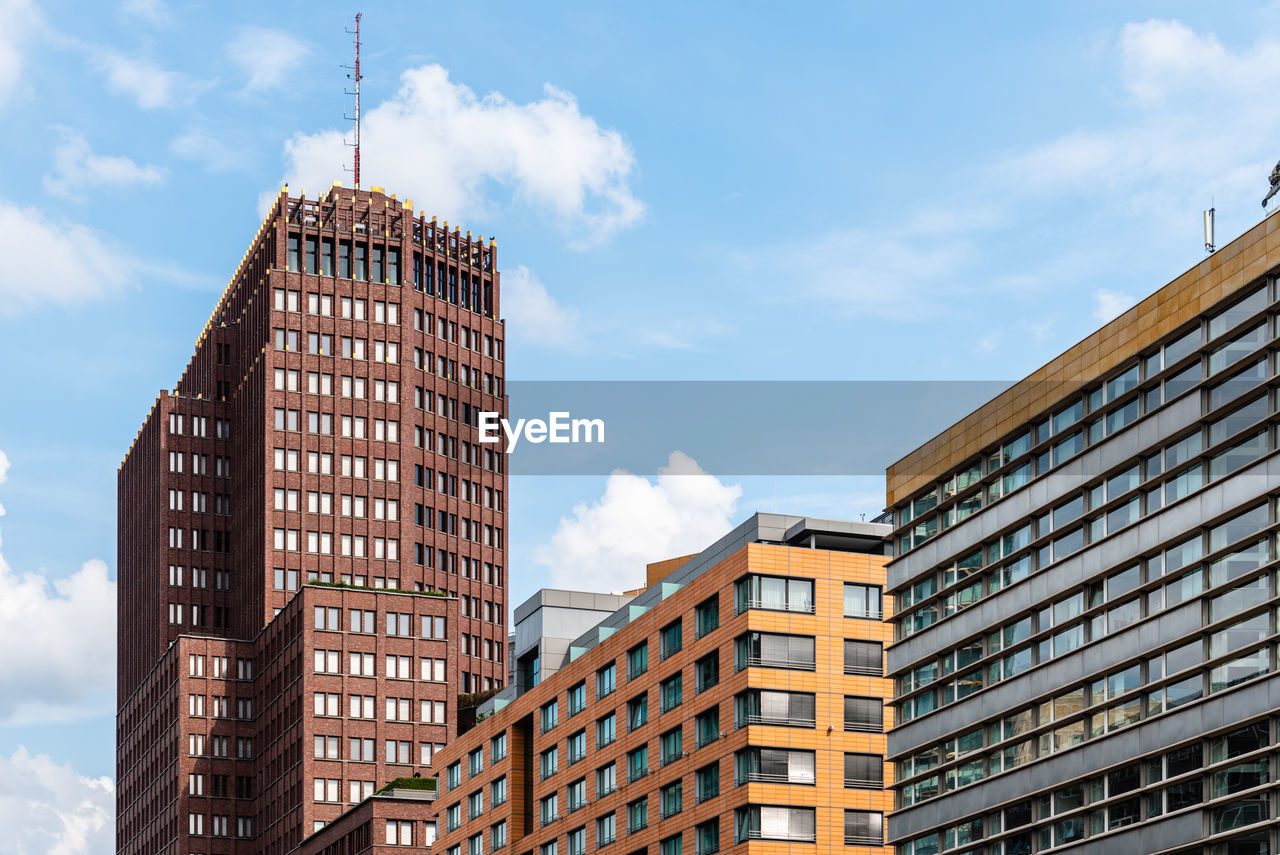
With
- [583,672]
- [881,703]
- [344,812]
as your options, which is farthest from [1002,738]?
[344,812]

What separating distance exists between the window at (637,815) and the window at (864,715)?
50.5 feet

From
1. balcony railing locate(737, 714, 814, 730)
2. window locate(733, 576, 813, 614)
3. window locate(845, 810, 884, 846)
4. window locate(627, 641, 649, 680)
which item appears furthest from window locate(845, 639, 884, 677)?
window locate(627, 641, 649, 680)

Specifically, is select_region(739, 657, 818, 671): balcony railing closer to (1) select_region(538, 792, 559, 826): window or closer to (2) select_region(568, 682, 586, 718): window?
(2) select_region(568, 682, 586, 718): window

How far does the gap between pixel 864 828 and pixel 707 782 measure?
371 inches

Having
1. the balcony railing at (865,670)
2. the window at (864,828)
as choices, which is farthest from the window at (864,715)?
the window at (864,828)

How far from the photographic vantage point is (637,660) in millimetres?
133000

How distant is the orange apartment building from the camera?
118m

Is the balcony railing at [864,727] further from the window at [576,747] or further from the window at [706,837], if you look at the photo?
the window at [576,747]

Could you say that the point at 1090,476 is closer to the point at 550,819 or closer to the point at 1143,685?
the point at 1143,685

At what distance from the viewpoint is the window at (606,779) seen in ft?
442

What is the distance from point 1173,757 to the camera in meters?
79.7

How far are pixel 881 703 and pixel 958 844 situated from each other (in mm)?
26422

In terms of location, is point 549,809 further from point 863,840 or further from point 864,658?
point 864,658

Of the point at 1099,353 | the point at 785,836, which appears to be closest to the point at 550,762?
the point at 785,836
